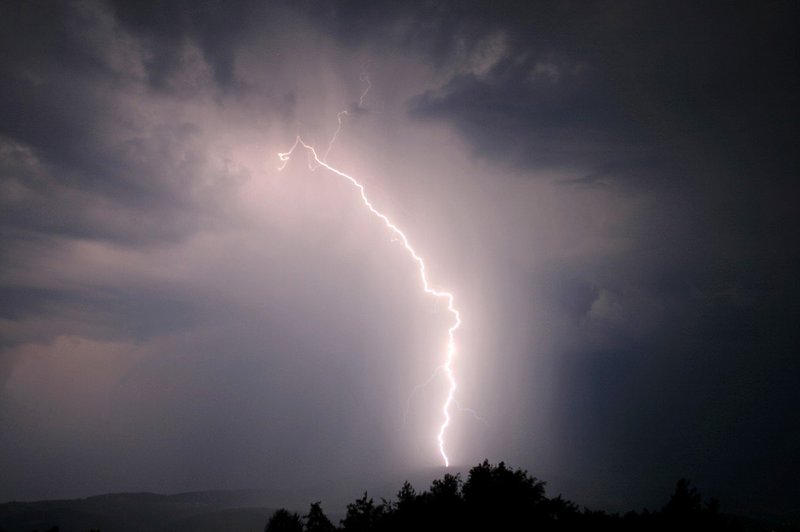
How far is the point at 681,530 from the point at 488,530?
31.1 feet

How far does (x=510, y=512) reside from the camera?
965 inches

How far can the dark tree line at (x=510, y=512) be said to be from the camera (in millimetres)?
24266

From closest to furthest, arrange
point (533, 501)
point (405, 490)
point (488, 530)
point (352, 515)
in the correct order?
point (488, 530) → point (533, 501) → point (405, 490) → point (352, 515)

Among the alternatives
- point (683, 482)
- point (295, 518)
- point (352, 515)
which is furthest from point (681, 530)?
point (295, 518)

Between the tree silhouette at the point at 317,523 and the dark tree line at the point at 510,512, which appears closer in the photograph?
A: the dark tree line at the point at 510,512

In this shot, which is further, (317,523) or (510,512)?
(317,523)

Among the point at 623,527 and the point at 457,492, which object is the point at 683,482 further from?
the point at 457,492

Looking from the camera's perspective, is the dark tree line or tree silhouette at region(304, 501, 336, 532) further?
tree silhouette at region(304, 501, 336, 532)

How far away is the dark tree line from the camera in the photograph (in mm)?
24266

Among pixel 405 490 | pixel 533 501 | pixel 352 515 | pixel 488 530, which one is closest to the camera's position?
pixel 488 530

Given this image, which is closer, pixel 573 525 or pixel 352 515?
pixel 573 525

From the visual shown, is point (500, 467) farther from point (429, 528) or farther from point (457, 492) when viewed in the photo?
point (429, 528)

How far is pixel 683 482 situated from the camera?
82.6 ft

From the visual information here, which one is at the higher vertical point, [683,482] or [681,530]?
[683,482]
